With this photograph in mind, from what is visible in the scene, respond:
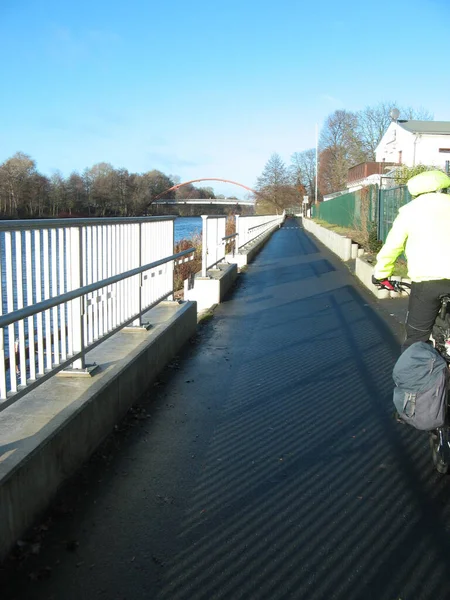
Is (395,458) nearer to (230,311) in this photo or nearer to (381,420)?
(381,420)

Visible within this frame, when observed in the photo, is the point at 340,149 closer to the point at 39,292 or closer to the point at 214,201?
the point at 214,201

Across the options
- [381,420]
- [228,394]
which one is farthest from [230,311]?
[381,420]

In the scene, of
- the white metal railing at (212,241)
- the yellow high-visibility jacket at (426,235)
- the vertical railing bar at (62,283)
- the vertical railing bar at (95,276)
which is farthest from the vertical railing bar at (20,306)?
the white metal railing at (212,241)

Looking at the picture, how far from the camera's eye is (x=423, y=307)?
4.14 m

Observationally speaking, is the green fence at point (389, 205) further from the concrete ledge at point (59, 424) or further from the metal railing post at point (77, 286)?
the metal railing post at point (77, 286)

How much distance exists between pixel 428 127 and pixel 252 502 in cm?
5865

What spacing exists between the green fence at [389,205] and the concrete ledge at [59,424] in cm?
913

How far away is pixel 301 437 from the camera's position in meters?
4.75

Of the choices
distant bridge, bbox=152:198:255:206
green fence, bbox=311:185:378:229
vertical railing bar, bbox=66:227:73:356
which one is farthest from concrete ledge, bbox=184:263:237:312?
distant bridge, bbox=152:198:255:206

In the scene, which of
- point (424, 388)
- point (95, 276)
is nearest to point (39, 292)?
point (95, 276)

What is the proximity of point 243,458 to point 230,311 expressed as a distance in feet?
22.3

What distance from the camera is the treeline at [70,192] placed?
3588cm

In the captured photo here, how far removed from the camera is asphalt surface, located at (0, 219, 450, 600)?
286 cm

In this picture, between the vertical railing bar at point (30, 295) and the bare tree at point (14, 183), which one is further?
the bare tree at point (14, 183)
